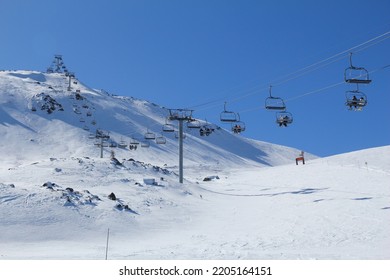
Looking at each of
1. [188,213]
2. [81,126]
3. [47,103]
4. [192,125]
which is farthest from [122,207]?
[192,125]

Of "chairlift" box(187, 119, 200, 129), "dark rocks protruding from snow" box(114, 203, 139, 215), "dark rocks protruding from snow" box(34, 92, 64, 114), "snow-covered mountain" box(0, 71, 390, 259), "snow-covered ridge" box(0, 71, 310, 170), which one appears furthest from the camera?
"dark rocks protruding from snow" box(34, 92, 64, 114)

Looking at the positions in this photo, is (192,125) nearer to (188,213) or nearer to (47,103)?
(47,103)

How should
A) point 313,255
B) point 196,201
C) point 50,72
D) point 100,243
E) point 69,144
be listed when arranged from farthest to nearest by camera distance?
point 50,72 < point 69,144 < point 196,201 < point 100,243 < point 313,255

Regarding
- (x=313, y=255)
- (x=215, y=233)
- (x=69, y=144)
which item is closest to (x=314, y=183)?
(x=215, y=233)

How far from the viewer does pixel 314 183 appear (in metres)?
40.4

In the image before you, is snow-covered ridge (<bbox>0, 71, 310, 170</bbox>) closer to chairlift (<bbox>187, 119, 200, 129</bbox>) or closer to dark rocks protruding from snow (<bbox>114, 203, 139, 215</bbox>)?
chairlift (<bbox>187, 119, 200, 129</bbox>)

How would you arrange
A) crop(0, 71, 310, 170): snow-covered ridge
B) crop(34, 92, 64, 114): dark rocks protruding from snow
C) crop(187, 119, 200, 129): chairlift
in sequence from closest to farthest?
1. crop(187, 119, 200, 129): chairlift
2. crop(0, 71, 310, 170): snow-covered ridge
3. crop(34, 92, 64, 114): dark rocks protruding from snow

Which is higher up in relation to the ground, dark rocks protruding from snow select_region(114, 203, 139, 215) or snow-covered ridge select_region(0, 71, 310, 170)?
snow-covered ridge select_region(0, 71, 310, 170)

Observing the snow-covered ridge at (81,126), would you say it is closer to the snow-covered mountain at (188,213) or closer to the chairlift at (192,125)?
the chairlift at (192,125)

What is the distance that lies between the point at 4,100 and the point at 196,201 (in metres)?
111

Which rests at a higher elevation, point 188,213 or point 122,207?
point 122,207

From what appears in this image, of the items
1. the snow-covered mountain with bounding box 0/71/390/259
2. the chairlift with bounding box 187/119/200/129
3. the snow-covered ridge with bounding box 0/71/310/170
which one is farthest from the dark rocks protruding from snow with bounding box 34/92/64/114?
the snow-covered mountain with bounding box 0/71/390/259

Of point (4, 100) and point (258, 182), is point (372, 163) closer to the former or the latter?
point (258, 182)

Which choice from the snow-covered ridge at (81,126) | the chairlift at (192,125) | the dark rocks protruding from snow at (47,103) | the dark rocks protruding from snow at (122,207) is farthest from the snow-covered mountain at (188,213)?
the dark rocks protruding from snow at (47,103)
